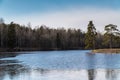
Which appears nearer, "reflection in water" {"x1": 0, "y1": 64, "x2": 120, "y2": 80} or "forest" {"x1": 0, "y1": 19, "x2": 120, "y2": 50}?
"reflection in water" {"x1": 0, "y1": 64, "x2": 120, "y2": 80}

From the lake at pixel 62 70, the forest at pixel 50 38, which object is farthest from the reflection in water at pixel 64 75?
the forest at pixel 50 38

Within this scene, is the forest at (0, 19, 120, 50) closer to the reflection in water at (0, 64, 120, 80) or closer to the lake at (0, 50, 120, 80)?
the lake at (0, 50, 120, 80)

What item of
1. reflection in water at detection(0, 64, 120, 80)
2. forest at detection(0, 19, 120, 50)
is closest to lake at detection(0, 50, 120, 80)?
reflection in water at detection(0, 64, 120, 80)

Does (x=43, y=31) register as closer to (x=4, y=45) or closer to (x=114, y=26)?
(x=4, y=45)

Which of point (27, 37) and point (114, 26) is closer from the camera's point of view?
point (114, 26)

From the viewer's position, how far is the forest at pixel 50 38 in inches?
3425

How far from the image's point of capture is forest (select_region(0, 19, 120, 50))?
87.0 metres

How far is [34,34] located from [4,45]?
33.4 m

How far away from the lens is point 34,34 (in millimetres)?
144875

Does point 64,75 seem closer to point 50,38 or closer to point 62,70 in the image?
point 62,70

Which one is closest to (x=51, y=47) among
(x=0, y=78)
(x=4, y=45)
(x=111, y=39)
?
(x=4, y=45)

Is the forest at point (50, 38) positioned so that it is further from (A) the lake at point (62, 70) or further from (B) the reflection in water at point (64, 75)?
(B) the reflection in water at point (64, 75)

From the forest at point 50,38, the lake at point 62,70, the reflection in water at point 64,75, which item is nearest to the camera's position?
the reflection in water at point 64,75

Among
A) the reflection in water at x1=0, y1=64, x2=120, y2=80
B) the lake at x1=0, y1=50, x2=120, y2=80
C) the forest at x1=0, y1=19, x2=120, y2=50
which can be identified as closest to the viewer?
the reflection in water at x1=0, y1=64, x2=120, y2=80
